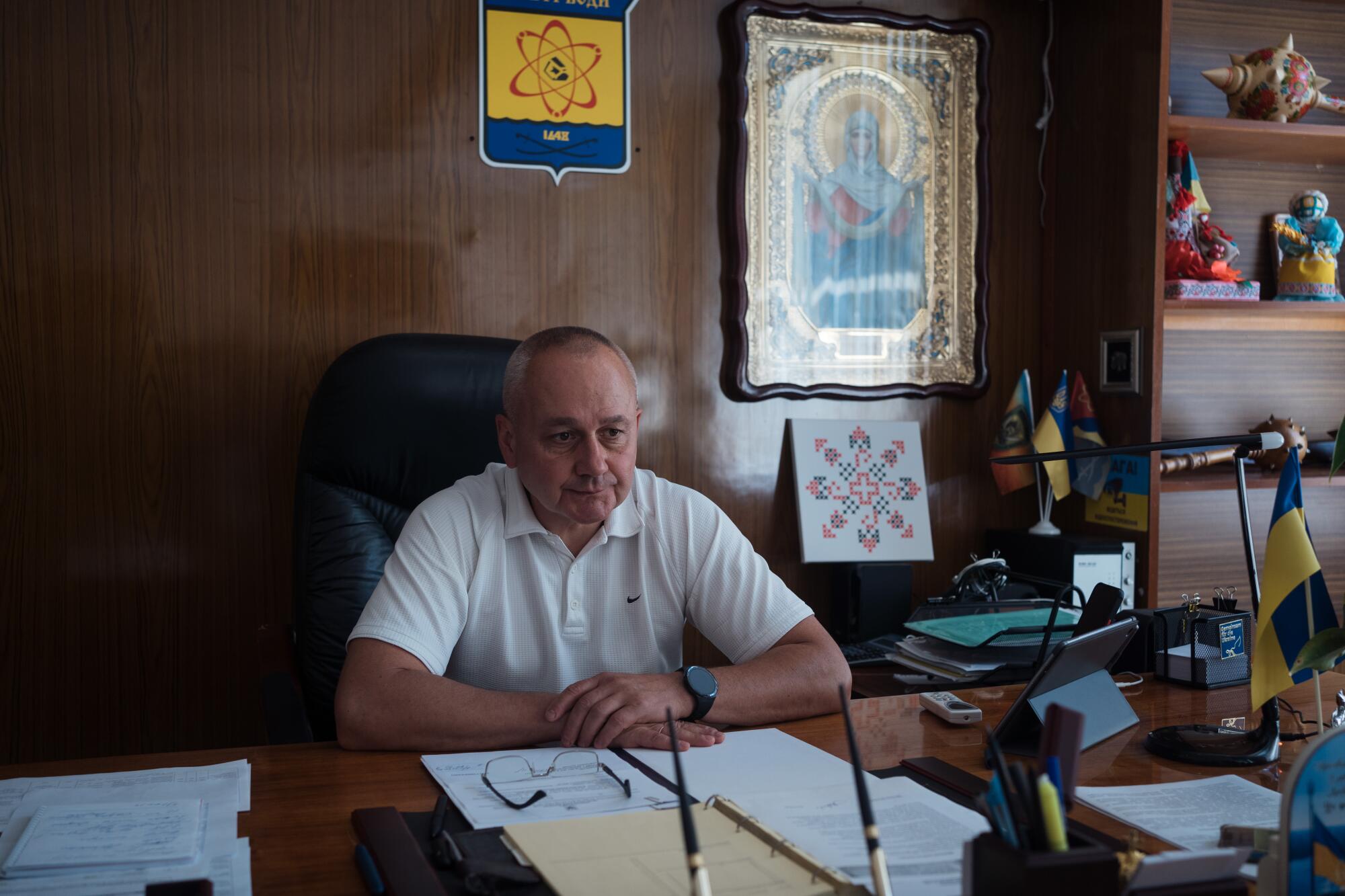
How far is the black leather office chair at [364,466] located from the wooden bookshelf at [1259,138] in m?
1.73

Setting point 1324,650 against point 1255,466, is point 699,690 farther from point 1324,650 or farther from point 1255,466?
point 1255,466

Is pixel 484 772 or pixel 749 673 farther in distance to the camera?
pixel 749 673

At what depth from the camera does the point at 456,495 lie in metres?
1.75

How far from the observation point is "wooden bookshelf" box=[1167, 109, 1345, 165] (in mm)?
2549

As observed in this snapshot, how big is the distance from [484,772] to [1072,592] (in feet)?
5.22

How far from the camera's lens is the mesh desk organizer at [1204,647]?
161 cm

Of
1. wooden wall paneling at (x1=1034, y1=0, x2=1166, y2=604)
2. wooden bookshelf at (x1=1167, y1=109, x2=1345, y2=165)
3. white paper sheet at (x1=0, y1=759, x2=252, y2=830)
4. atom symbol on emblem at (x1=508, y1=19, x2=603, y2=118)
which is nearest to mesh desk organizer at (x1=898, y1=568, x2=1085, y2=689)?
wooden wall paneling at (x1=1034, y1=0, x2=1166, y2=604)

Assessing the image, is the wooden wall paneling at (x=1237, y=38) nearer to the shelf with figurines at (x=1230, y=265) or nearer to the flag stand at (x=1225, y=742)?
the shelf with figurines at (x=1230, y=265)

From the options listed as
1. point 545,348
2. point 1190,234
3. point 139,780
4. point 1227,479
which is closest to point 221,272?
point 545,348

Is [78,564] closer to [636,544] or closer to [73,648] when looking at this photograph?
[73,648]

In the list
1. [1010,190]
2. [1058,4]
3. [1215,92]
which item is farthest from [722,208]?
[1215,92]

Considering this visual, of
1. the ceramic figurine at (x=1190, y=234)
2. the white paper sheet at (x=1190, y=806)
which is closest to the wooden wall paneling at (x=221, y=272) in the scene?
the ceramic figurine at (x=1190, y=234)

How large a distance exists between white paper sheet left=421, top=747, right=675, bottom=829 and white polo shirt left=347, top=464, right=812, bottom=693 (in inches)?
15.9

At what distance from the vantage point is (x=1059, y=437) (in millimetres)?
2742
